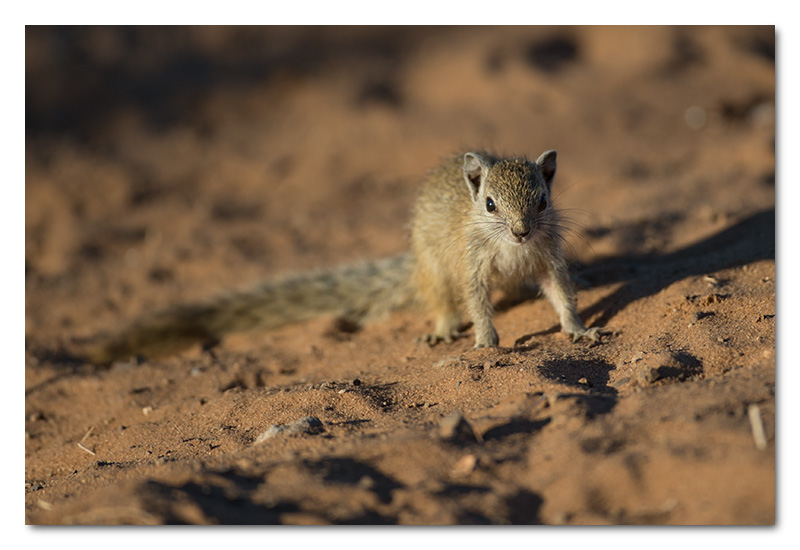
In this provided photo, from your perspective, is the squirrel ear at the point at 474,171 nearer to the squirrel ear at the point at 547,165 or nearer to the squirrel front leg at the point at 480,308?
the squirrel ear at the point at 547,165

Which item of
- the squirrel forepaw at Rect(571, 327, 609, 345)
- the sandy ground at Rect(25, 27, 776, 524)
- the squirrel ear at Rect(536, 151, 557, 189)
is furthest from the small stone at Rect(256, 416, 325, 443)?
the squirrel ear at Rect(536, 151, 557, 189)

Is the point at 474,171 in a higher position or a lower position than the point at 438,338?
higher

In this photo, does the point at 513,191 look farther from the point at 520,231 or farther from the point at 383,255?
the point at 383,255

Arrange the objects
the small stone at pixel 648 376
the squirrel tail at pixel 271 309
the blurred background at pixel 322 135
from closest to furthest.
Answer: the small stone at pixel 648 376 < the squirrel tail at pixel 271 309 < the blurred background at pixel 322 135

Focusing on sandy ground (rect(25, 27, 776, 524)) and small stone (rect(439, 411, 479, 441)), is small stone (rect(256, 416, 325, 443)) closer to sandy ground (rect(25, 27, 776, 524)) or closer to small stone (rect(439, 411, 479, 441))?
sandy ground (rect(25, 27, 776, 524))

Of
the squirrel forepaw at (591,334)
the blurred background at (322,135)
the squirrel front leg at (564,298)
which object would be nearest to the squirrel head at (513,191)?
the squirrel front leg at (564,298)

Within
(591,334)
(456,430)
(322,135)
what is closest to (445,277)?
(591,334)
